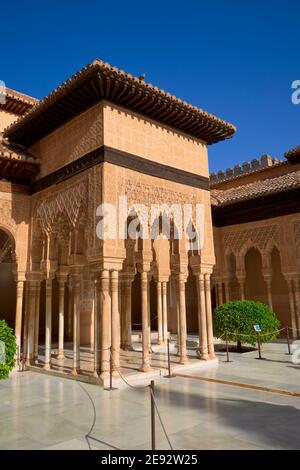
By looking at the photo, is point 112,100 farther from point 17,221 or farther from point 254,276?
point 254,276

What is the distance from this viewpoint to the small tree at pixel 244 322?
10.9 m

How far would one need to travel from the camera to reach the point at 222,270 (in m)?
15.7

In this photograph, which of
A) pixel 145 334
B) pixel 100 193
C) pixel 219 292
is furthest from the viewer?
pixel 219 292

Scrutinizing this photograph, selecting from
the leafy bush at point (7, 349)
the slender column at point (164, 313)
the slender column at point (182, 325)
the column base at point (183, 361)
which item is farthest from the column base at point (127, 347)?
the leafy bush at point (7, 349)

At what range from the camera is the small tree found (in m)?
10.9

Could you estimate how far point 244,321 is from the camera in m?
10.9

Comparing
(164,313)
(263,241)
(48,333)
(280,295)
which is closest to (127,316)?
(164,313)

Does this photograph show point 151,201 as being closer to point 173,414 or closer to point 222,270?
point 173,414

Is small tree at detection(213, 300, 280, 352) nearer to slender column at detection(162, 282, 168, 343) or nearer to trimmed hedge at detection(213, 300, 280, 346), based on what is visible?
trimmed hedge at detection(213, 300, 280, 346)

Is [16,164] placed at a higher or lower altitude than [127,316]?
higher

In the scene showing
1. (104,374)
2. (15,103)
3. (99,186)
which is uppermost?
(15,103)

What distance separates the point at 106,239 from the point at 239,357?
5.64 metres

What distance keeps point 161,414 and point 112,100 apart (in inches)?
242
